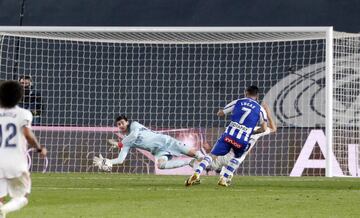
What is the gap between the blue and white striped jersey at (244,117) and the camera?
720 inches

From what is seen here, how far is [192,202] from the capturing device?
46.2ft

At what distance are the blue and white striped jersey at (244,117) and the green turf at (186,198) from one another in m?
0.84

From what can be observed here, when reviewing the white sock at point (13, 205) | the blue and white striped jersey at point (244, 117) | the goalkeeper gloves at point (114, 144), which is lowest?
the white sock at point (13, 205)

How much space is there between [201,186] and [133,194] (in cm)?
221

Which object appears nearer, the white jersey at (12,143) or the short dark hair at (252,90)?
the white jersey at (12,143)

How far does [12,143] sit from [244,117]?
835cm

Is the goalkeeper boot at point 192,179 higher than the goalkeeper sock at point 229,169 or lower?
lower
